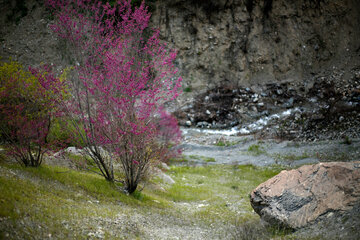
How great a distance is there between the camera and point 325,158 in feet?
66.5

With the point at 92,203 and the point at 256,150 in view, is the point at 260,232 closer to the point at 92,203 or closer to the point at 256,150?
the point at 92,203

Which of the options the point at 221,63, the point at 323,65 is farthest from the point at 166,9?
the point at 323,65

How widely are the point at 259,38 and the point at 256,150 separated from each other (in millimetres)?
19946

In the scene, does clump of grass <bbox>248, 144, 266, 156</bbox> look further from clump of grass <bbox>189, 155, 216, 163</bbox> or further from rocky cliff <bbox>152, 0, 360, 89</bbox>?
rocky cliff <bbox>152, 0, 360, 89</bbox>

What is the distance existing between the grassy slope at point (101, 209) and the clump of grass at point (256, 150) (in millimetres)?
9330

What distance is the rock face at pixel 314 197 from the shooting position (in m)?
7.50

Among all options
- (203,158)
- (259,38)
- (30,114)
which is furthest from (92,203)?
(259,38)

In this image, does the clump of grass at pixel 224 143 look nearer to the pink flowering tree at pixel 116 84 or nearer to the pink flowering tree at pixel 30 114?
the pink flowering tree at pixel 116 84

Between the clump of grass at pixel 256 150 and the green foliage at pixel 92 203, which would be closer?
the green foliage at pixel 92 203

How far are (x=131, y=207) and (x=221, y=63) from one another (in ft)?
106

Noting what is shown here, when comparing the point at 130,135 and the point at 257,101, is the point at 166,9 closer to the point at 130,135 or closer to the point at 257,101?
the point at 257,101

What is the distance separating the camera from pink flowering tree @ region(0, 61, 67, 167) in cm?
1053

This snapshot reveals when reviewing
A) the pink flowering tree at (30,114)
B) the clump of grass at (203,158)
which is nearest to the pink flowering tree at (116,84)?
the pink flowering tree at (30,114)

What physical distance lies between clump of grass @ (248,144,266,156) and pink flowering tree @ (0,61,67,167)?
17.3 metres
